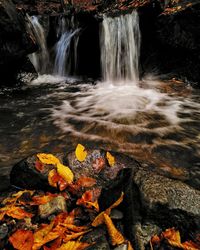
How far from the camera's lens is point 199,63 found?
8844 millimetres

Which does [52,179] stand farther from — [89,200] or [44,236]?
[44,236]

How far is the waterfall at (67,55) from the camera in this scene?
11.1 meters

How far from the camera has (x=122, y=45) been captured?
10250 millimetres

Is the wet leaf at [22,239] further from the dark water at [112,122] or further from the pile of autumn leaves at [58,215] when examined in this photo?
the dark water at [112,122]

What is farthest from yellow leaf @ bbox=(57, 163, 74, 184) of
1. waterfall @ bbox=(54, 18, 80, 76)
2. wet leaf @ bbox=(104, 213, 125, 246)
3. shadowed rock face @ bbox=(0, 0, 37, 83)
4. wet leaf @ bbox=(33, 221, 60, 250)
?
waterfall @ bbox=(54, 18, 80, 76)

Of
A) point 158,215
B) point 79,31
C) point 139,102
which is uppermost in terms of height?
point 79,31

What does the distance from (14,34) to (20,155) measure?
4734 mm

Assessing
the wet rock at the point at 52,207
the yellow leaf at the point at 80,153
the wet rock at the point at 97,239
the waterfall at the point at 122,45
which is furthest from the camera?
the waterfall at the point at 122,45

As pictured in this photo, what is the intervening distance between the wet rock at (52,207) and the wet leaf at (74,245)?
0.48 metres

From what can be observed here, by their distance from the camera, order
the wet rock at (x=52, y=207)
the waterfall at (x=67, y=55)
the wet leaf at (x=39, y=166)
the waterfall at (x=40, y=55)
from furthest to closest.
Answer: the waterfall at (x=40, y=55), the waterfall at (x=67, y=55), the wet leaf at (x=39, y=166), the wet rock at (x=52, y=207)

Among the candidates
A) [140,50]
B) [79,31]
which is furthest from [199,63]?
[79,31]

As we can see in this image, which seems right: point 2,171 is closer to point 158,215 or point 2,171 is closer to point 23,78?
point 158,215

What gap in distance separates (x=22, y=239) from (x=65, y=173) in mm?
911

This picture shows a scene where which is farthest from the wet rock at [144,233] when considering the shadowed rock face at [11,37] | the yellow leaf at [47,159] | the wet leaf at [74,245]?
the shadowed rock face at [11,37]
